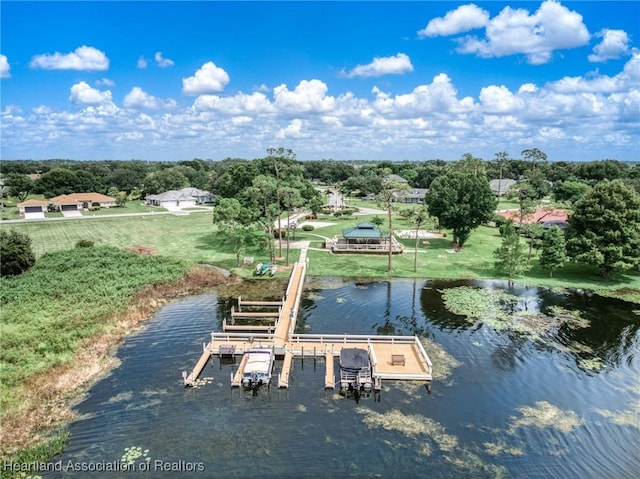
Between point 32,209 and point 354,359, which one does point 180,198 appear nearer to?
point 32,209

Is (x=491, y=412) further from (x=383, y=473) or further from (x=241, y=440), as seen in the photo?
(x=241, y=440)

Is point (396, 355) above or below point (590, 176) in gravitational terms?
below

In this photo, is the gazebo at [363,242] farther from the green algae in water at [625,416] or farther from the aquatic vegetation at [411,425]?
the aquatic vegetation at [411,425]

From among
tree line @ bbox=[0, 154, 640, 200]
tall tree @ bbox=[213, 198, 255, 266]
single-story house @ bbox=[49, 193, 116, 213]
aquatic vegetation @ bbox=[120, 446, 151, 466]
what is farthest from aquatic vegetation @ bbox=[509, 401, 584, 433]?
single-story house @ bbox=[49, 193, 116, 213]

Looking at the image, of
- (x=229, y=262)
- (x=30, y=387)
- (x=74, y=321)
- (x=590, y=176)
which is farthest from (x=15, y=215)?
(x=590, y=176)

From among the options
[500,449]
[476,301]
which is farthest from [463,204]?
[500,449]

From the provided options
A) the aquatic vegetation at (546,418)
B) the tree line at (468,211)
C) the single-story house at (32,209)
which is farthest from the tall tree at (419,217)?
the single-story house at (32,209)

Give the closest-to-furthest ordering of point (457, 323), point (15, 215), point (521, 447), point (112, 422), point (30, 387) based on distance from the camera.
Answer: point (521, 447) < point (112, 422) < point (30, 387) < point (457, 323) < point (15, 215)
